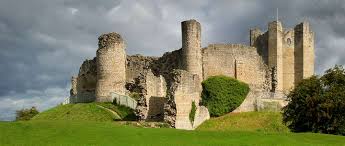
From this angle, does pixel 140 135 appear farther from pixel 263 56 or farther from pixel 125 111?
pixel 263 56

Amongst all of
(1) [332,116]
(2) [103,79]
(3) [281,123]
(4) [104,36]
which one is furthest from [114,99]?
(1) [332,116]

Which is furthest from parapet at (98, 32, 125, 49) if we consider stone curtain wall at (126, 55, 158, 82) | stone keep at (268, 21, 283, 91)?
stone keep at (268, 21, 283, 91)

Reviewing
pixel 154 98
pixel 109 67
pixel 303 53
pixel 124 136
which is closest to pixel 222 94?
pixel 154 98

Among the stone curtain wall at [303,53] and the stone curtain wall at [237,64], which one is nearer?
the stone curtain wall at [237,64]

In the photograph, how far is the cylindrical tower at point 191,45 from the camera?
2288 inches

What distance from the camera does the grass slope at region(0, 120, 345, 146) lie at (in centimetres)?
3203

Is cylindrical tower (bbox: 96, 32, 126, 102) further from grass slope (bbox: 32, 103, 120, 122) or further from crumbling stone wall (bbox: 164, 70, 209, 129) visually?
crumbling stone wall (bbox: 164, 70, 209, 129)

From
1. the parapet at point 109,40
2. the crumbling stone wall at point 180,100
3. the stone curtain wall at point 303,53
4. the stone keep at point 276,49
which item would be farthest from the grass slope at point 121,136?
the stone curtain wall at point 303,53

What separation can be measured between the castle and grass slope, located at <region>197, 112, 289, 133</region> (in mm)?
1374

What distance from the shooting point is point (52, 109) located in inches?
2416

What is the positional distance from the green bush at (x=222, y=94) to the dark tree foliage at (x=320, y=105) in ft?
35.8

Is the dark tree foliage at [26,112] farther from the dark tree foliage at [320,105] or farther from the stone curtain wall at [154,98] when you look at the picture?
the dark tree foliage at [320,105]

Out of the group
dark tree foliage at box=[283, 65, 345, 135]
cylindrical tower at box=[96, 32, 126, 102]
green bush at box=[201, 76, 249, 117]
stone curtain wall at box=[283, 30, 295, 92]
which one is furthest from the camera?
stone curtain wall at box=[283, 30, 295, 92]

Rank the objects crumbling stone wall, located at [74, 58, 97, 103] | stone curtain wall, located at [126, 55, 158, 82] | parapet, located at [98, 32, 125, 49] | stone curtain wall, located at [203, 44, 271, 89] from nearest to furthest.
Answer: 1. parapet, located at [98, 32, 125, 49]
2. crumbling stone wall, located at [74, 58, 97, 103]
3. stone curtain wall, located at [126, 55, 158, 82]
4. stone curtain wall, located at [203, 44, 271, 89]
